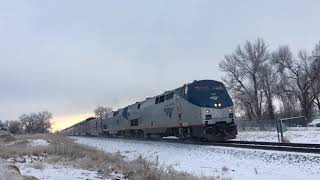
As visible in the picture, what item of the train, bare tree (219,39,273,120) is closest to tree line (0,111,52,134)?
bare tree (219,39,273,120)

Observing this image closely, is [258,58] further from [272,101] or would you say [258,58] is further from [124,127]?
[124,127]

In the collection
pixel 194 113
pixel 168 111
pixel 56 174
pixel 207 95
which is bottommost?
pixel 56 174

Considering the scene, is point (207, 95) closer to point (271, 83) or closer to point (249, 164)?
point (249, 164)

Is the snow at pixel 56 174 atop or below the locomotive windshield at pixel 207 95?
below

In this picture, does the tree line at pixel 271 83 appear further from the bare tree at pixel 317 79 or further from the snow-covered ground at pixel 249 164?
the snow-covered ground at pixel 249 164

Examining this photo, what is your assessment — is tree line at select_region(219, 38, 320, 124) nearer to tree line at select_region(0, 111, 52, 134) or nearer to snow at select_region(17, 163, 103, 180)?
snow at select_region(17, 163, 103, 180)

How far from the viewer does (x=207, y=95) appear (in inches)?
1147

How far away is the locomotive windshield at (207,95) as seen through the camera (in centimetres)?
2859

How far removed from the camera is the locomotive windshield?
28.6 metres

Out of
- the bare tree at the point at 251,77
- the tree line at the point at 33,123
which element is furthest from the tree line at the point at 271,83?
the tree line at the point at 33,123

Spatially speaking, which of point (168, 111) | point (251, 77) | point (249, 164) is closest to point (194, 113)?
point (168, 111)

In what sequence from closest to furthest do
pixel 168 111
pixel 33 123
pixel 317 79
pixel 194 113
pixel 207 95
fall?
pixel 194 113, pixel 207 95, pixel 168 111, pixel 317 79, pixel 33 123

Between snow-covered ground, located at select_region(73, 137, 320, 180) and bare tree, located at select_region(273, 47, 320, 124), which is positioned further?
bare tree, located at select_region(273, 47, 320, 124)

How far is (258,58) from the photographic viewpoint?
262 ft
